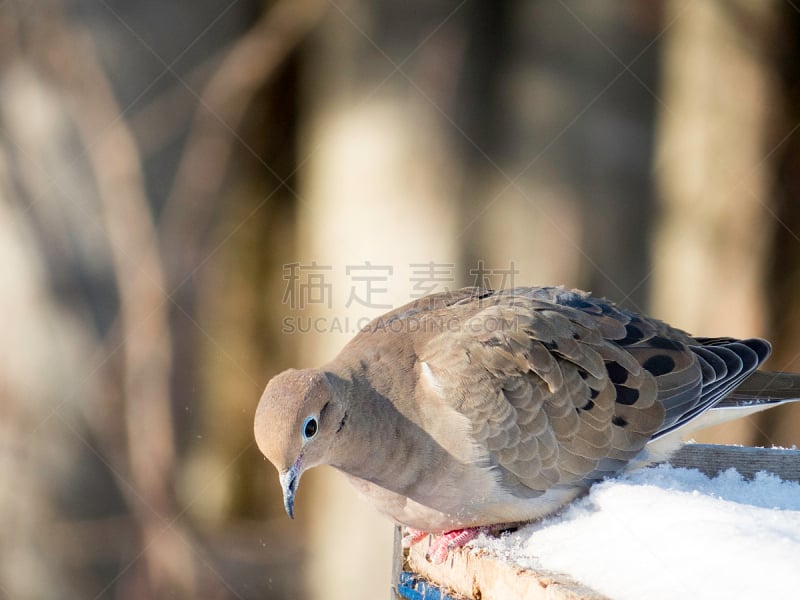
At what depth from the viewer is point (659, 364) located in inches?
102

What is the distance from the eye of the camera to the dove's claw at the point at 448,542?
2.19m

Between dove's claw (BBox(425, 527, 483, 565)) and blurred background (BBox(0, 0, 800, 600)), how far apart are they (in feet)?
6.54

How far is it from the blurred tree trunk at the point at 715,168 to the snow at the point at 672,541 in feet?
6.96

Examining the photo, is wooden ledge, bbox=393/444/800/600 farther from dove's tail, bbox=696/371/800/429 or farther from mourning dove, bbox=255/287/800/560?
dove's tail, bbox=696/371/800/429

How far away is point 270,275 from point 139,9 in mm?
1651

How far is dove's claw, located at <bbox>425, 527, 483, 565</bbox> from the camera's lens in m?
2.19

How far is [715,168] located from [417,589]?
9.81 ft

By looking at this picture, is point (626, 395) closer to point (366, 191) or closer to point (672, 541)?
point (672, 541)

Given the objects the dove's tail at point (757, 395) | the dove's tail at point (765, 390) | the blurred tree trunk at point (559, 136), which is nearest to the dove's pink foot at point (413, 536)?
the dove's tail at point (757, 395)

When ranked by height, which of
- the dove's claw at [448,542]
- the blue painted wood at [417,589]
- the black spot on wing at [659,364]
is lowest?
the blue painted wood at [417,589]

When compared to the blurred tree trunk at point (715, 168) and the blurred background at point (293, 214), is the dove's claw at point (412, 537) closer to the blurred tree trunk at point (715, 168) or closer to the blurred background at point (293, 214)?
the blurred background at point (293, 214)

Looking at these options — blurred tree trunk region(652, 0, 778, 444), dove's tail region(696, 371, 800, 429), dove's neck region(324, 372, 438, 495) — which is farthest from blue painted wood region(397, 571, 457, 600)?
blurred tree trunk region(652, 0, 778, 444)

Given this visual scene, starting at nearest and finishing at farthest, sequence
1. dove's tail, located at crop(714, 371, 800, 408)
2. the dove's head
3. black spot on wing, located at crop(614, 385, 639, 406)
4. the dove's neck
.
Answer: the dove's head → the dove's neck → black spot on wing, located at crop(614, 385, 639, 406) → dove's tail, located at crop(714, 371, 800, 408)

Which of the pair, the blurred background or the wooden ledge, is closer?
the wooden ledge
